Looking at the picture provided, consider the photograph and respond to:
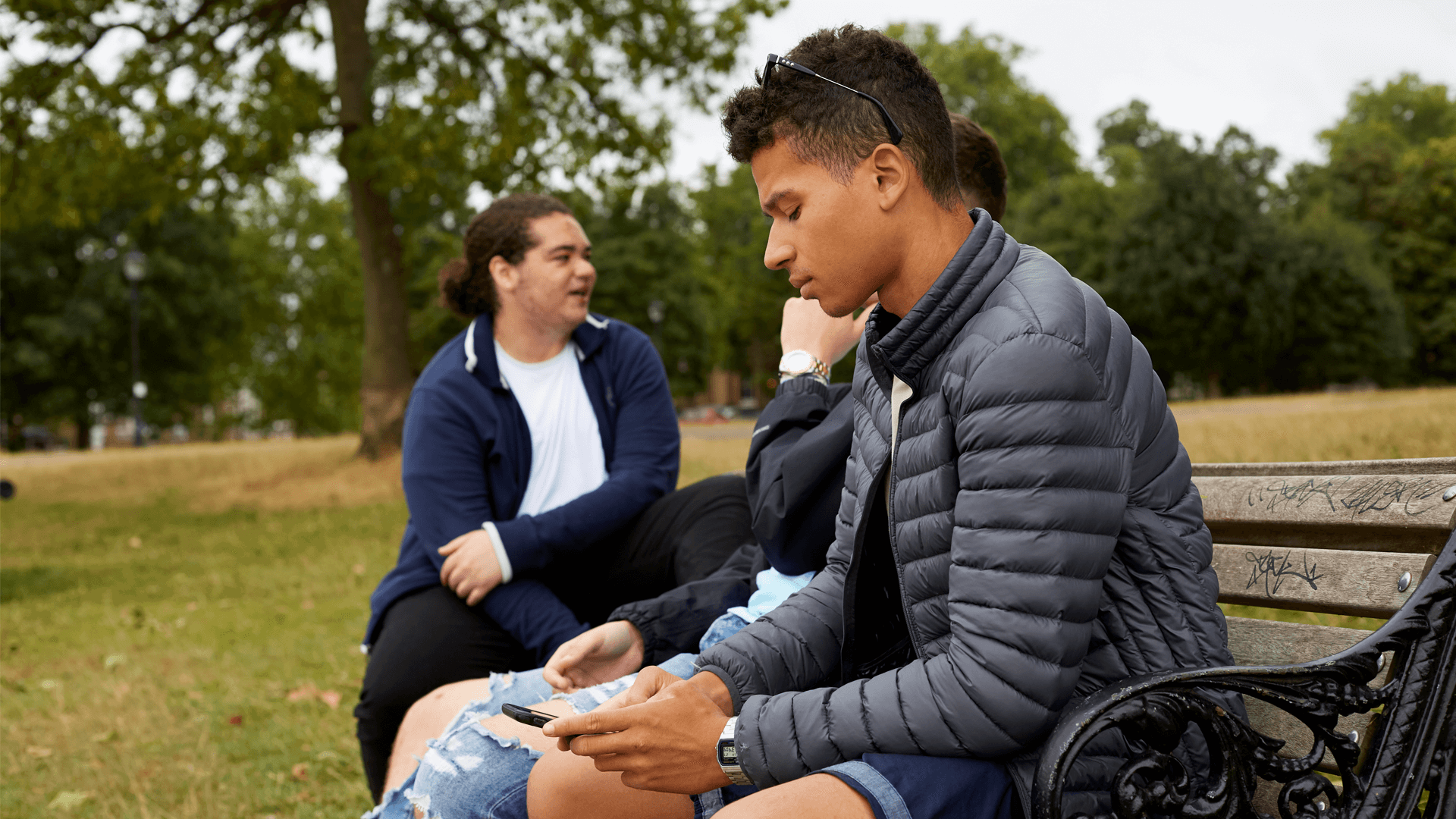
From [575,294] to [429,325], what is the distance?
16.3 metres

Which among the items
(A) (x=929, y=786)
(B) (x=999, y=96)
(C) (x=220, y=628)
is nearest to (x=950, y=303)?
(A) (x=929, y=786)

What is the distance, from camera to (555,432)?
11.8ft

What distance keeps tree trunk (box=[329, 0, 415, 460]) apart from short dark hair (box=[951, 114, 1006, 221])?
43.4 feet

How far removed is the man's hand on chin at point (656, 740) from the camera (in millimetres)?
1537

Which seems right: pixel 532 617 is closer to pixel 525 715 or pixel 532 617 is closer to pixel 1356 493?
pixel 525 715

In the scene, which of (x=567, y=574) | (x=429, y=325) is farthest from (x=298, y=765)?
(x=429, y=325)

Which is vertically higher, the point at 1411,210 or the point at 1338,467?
the point at 1411,210

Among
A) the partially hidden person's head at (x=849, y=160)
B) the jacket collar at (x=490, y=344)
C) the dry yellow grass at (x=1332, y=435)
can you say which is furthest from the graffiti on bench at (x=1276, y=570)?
the dry yellow grass at (x=1332, y=435)

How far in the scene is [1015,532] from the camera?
1.40m

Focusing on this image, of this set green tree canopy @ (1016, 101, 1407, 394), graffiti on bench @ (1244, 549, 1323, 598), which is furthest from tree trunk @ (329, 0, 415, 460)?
green tree canopy @ (1016, 101, 1407, 394)

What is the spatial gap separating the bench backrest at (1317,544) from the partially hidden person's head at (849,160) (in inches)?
34.4

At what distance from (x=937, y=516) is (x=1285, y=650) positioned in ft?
2.87

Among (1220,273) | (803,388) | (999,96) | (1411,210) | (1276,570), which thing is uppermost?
(999,96)

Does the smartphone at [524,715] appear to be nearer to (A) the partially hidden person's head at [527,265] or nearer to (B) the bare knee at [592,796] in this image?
(B) the bare knee at [592,796]
